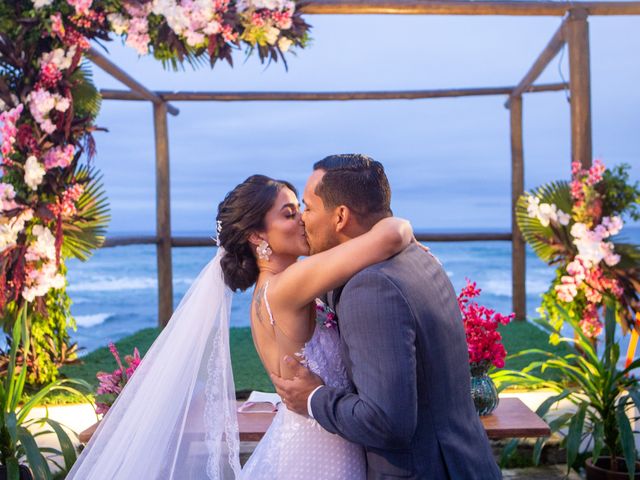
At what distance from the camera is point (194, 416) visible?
2.69m

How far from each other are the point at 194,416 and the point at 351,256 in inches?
40.5

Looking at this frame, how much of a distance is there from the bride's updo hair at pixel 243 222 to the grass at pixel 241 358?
325 centimetres

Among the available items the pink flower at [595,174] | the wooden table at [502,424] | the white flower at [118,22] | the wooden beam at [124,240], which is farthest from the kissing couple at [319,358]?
the wooden beam at [124,240]

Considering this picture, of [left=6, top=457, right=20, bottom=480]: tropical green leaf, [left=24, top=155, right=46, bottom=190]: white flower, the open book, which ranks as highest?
[left=24, top=155, right=46, bottom=190]: white flower

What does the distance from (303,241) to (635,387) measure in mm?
2472

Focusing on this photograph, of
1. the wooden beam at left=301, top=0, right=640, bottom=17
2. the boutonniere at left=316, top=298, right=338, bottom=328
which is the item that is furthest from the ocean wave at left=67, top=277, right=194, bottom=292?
the boutonniere at left=316, top=298, right=338, bottom=328

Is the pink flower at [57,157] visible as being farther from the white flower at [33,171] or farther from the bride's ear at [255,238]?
the bride's ear at [255,238]

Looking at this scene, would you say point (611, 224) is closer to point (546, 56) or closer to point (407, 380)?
point (546, 56)

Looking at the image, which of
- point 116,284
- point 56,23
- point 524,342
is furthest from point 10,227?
point 116,284

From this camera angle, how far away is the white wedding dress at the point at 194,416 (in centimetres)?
237

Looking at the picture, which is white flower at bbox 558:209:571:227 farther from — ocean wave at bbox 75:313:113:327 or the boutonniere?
ocean wave at bbox 75:313:113:327

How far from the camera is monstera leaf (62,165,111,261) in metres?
5.74

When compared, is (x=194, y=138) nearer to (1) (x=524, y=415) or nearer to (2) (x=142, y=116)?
(2) (x=142, y=116)

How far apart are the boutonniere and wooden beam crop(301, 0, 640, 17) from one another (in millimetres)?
3963
